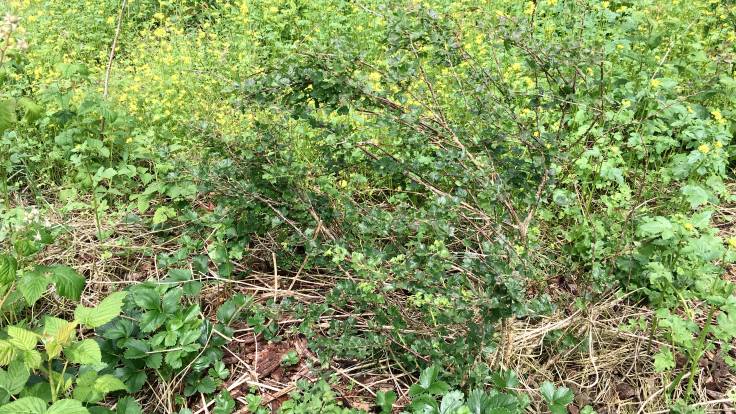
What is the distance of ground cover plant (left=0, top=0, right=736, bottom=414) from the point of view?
219 centimetres

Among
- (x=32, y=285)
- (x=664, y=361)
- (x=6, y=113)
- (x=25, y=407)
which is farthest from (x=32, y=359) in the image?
(x=664, y=361)

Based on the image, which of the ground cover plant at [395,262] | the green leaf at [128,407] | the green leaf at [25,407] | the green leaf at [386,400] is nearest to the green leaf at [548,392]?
the ground cover plant at [395,262]

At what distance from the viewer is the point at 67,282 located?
2230 mm

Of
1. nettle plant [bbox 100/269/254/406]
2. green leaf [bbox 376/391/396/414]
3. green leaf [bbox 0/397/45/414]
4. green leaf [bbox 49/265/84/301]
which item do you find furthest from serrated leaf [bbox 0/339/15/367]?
green leaf [bbox 376/391/396/414]

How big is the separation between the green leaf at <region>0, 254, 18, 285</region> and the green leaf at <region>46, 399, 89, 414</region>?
51 cm

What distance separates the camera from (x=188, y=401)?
7.90ft

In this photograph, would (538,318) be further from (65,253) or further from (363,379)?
(65,253)

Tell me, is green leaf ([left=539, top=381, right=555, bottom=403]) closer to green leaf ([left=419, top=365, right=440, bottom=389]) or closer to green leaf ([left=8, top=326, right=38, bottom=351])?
green leaf ([left=419, top=365, right=440, bottom=389])

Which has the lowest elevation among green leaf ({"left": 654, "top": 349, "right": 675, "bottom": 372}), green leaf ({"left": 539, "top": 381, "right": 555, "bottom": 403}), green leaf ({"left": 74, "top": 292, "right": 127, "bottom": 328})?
green leaf ({"left": 539, "top": 381, "right": 555, "bottom": 403})

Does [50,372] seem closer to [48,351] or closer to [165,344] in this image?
[48,351]

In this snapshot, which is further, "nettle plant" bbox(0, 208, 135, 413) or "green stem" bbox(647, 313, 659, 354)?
"green stem" bbox(647, 313, 659, 354)

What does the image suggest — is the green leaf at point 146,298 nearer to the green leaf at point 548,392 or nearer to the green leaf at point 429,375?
the green leaf at point 429,375

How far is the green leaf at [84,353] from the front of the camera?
2006 mm

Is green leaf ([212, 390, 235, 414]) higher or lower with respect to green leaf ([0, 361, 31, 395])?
lower
